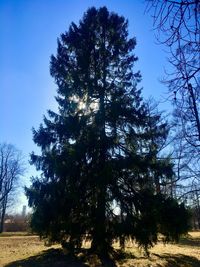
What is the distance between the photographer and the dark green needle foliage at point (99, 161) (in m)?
13.6

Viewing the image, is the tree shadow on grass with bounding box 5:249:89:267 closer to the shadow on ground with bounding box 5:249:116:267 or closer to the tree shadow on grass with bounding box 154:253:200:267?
the shadow on ground with bounding box 5:249:116:267

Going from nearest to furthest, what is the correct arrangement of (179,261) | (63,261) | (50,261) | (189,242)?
1. (63,261)
2. (50,261)
3. (179,261)
4. (189,242)

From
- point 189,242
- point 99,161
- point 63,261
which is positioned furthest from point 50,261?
point 189,242

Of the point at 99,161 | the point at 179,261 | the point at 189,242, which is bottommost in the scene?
the point at 179,261

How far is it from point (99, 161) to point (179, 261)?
5.40 m

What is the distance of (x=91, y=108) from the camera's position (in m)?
16.4

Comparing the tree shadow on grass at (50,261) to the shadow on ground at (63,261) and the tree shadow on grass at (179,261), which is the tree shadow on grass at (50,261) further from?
the tree shadow on grass at (179,261)

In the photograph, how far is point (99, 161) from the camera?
14875 mm

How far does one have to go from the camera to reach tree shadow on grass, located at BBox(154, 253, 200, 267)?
43.3 feet

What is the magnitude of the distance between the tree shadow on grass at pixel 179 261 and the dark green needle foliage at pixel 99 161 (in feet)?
3.08

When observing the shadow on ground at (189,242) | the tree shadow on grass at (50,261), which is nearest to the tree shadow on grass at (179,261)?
the tree shadow on grass at (50,261)

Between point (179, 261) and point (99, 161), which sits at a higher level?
point (99, 161)

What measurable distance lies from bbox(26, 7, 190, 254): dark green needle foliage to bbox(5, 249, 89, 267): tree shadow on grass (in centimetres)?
67

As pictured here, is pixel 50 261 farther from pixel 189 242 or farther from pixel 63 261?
pixel 189 242
